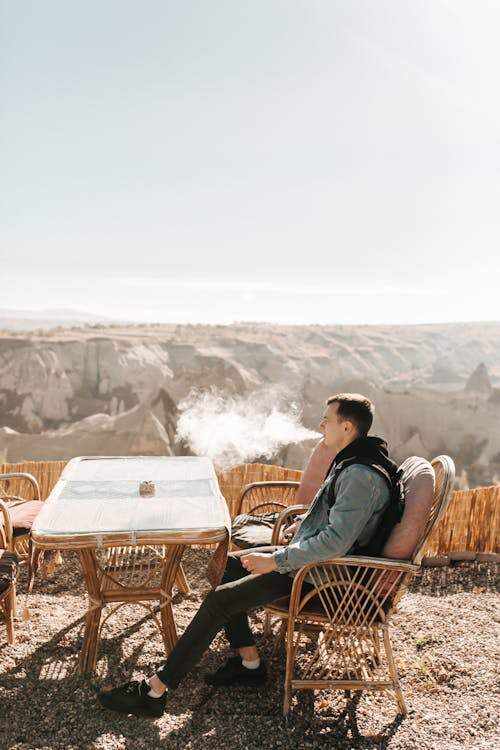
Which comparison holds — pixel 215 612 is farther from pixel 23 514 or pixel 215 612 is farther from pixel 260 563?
pixel 23 514

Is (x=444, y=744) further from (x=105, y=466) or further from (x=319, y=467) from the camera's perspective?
(x=105, y=466)

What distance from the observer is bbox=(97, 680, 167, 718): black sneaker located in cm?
269

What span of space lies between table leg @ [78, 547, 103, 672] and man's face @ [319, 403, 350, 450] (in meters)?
1.38

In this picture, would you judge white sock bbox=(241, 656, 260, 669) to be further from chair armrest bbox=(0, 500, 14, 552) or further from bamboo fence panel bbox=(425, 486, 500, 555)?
bamboo fence panel bbox=(425, 486, 500, 555)

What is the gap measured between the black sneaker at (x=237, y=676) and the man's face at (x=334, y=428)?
3.98ft

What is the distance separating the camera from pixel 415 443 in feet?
78.4

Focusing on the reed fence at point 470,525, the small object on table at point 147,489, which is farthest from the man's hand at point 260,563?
the reed fence at point 470,525

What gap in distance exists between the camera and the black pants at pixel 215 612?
2.68m

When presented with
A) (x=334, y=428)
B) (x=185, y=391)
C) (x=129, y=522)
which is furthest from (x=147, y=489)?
(x=185, y=391)

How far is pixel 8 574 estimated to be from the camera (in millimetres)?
3115

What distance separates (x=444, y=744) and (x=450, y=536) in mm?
2512

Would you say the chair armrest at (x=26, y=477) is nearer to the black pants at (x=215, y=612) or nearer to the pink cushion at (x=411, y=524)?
the black pants at (x=215, y=612)

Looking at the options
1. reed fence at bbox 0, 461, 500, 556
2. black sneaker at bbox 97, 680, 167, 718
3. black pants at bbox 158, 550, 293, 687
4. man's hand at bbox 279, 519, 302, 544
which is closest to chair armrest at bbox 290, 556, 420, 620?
black pants at bbox 158, 550, 293, 687

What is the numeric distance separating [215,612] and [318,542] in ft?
1.88
